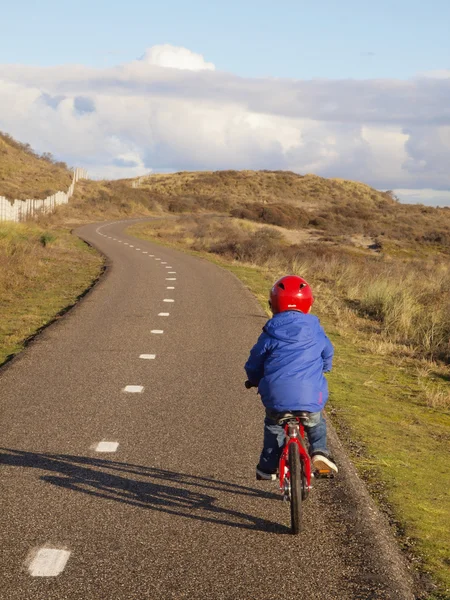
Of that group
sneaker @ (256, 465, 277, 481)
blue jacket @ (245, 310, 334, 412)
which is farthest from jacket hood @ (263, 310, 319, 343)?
sneaker @ (256, 465, 277, 481)

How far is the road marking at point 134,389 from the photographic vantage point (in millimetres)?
8902

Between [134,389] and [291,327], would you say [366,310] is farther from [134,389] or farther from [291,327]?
[291,327]

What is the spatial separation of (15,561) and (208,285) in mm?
16173

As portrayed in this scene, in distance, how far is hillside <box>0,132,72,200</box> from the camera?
196 feet

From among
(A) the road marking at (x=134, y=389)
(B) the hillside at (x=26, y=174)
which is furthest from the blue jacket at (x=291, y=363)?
(B) the hillside at (x=26, y=174)

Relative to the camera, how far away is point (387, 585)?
4441mm

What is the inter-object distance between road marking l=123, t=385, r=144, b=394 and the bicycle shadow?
233cm

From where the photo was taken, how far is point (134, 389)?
901 centimetres

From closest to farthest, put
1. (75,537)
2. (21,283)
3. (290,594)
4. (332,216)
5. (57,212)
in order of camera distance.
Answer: (290,594) < (75,537) < (21,283) < (57,212) < (332,216)

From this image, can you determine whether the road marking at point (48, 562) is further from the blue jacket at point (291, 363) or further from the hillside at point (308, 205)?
the hillside at point (308, 205)

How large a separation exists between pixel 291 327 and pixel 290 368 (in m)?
0.29

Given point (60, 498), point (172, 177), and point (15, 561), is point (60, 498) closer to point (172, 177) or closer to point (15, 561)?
point (15, 561)

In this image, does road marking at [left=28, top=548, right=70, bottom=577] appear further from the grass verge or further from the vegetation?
the grass verge

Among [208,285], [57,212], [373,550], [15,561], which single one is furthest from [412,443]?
[57,212]
